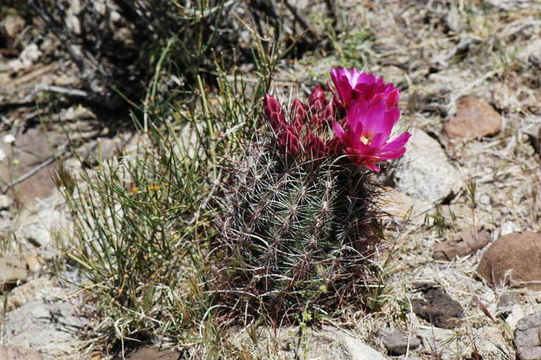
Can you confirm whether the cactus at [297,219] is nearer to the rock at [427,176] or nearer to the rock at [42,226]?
the rock at [427,176]

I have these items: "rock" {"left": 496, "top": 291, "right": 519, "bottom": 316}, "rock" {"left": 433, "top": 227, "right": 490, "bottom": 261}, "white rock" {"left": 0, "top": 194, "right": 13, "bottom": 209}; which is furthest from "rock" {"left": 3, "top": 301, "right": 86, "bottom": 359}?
"rock" {"left": 496, "top": 291, "right": 519, "bottom": 316}

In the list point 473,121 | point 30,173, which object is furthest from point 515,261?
point 30,173

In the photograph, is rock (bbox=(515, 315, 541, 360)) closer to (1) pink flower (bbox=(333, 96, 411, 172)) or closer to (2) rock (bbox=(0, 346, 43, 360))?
(1) pink flower (bbox=(333, 96, 411, 172))

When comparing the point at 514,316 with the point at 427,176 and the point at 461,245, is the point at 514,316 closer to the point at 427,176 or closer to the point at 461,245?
the point at 461,245

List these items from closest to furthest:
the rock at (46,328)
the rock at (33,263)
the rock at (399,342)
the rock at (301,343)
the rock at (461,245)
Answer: the rock at (301,343), the rock at (399,342), the rock at (46,328), the rock at (461,245), the rock at (33,263)

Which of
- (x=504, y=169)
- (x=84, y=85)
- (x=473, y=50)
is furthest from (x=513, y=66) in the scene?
(x=84, y=85)

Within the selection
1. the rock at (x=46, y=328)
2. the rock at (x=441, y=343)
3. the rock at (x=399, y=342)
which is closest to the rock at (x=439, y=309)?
the rock at (x=441, y=343)
